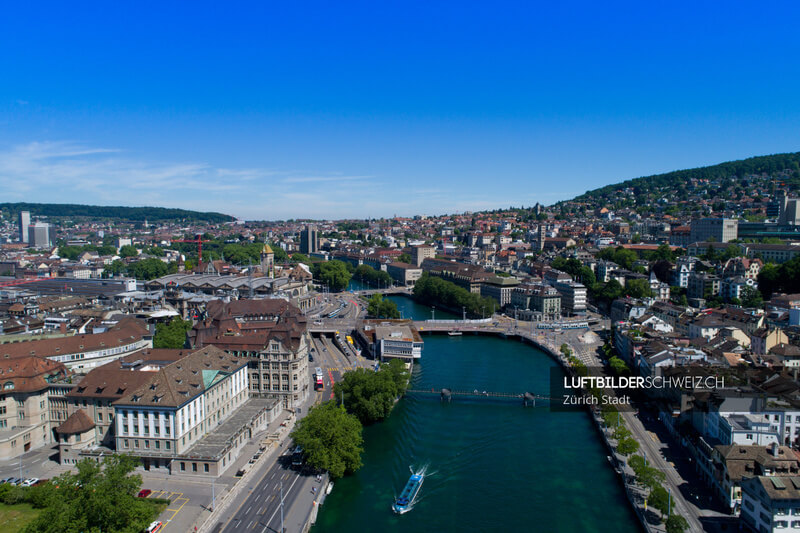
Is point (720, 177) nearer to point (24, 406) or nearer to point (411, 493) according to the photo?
point (411, 493)

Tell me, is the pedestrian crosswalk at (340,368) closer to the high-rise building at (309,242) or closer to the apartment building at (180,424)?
the apartment building at (180,424)

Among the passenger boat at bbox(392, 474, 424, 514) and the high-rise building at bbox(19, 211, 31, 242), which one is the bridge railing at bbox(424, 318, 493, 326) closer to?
the passenger boat at bbox(392, 474, 424, 514)

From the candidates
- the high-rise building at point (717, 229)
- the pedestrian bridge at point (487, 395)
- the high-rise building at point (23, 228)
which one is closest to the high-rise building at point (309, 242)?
the high-rise building at point (23, 228)

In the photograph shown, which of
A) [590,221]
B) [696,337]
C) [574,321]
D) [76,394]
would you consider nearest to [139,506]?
[76,394]

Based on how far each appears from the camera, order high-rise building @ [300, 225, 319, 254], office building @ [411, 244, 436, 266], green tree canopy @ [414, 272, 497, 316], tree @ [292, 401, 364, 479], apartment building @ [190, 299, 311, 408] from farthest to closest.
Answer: high-rise building @ [300, 225, 319, 254]
office building @ [411, 244, 436, 266]
green tree canopy @ [414, 272, 497, 316]
apartment building @ [190, 299, 311, 408]
tree @ [292, 401, 364, 479]

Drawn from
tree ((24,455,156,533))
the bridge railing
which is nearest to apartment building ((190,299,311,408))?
tree ((24,455,156,533))

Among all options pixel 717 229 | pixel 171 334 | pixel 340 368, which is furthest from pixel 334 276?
pixel 717 229

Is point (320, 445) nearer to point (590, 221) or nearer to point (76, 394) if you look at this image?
point (76, 394)
